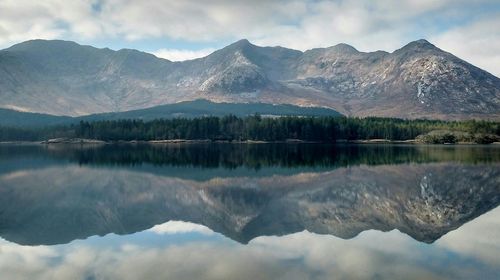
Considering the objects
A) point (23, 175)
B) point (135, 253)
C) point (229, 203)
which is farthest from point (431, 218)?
point (23, 175)

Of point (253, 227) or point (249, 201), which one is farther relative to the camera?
point (249, 201)

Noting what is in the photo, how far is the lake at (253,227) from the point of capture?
25.4 metres

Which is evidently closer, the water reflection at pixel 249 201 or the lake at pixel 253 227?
the lake at pixel 253 227

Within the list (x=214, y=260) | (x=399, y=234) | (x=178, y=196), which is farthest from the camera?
(x=178, y=196)

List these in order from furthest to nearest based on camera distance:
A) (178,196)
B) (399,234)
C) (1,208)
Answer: (178,196) → (1,208) → (399,234)

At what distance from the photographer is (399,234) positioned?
33906mm

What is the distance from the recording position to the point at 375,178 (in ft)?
222

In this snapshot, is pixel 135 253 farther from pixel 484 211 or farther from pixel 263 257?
pixel 484 211

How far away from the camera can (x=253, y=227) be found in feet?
122

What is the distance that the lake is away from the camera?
25391 millimetres

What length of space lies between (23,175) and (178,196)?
116ft

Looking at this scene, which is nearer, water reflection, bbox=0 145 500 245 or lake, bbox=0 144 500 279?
lake, bbox=0 144 500 279

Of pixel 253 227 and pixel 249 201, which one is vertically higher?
pixel 253 227

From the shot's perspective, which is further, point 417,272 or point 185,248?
point 185,248
